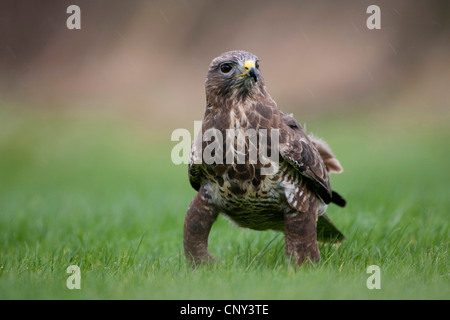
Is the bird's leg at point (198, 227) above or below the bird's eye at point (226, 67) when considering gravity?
below

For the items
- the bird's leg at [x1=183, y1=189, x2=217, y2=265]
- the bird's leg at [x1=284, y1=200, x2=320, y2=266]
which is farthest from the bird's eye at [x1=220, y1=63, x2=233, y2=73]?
the bird's leg at [x1=284, y1=200, x2=320, y2=266]

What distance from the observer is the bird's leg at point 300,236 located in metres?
4.71

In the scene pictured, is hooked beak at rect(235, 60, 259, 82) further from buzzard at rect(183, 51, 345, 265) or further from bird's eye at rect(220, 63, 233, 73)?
Result: bird's eye at rect(220, 63, 233, 73)

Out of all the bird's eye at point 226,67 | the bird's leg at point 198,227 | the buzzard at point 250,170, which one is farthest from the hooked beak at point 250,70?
the bird's leg at point 198,227

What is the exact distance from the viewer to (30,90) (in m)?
18.2

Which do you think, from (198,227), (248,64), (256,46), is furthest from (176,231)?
(256,46)

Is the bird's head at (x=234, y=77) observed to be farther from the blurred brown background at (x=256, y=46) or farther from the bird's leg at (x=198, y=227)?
the blurred brown background at (x=256, y=46)

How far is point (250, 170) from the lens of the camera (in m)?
4.52

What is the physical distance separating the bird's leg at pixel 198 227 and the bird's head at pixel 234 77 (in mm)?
806

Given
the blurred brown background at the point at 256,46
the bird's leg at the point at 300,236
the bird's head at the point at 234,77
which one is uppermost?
the blurred brown background at the point at 256,46

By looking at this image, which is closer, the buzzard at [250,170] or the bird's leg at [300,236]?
the buzzard at [250,170]

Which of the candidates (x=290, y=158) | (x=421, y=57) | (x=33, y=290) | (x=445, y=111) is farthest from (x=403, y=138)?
(x=33, y=290)

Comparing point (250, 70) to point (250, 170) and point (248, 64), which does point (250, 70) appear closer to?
point (248, 64)

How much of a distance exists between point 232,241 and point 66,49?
543 inches
